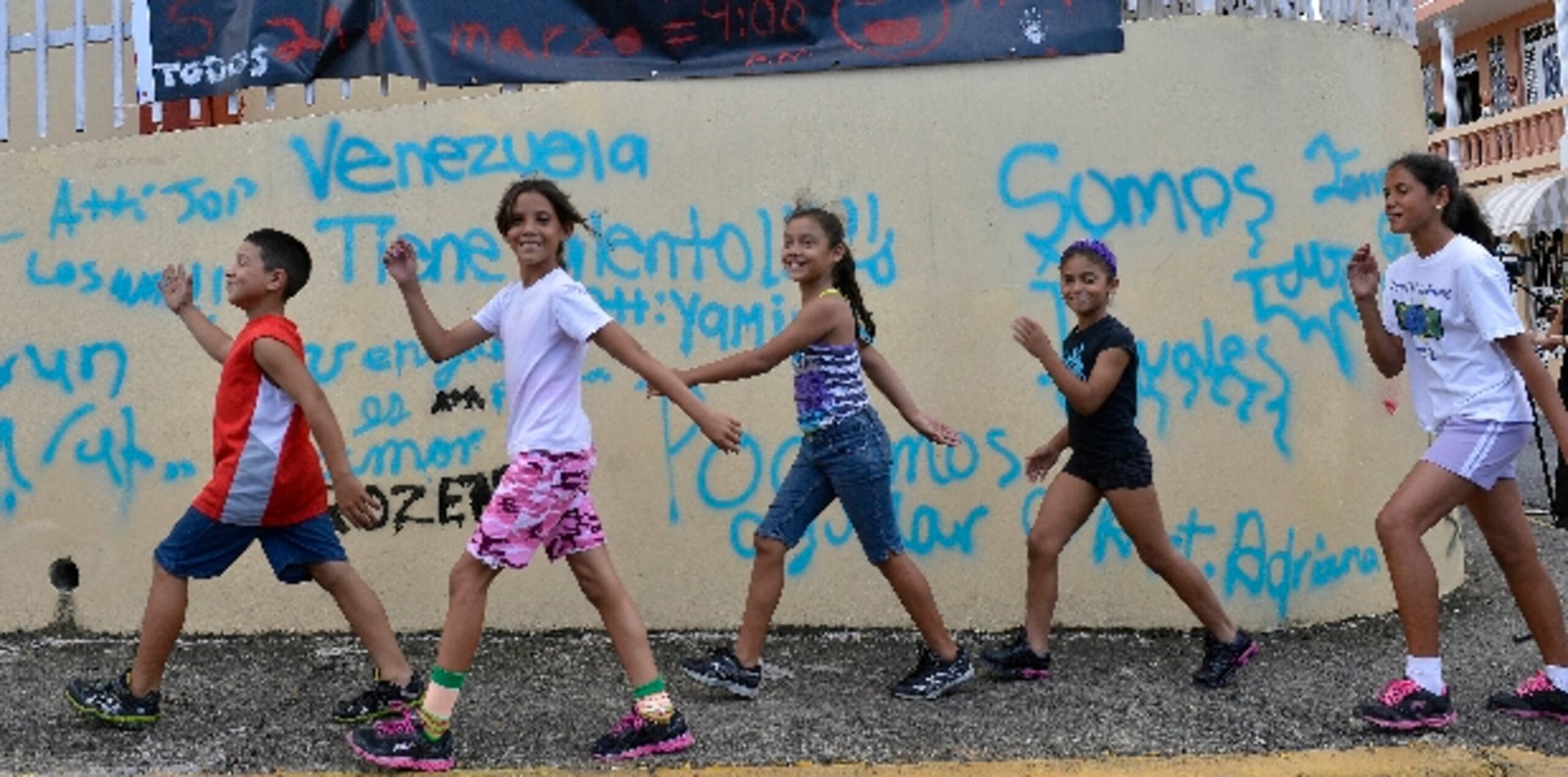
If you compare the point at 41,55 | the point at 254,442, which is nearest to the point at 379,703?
the point at 254,442

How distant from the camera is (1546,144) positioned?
56.7ft

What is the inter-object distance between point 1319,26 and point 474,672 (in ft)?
12.5

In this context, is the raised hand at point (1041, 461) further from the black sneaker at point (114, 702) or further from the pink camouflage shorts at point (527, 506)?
the black sneaker at point (114, 702)

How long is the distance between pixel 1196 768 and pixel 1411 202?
1.68m

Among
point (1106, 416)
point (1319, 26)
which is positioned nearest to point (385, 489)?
point (1106, 416)

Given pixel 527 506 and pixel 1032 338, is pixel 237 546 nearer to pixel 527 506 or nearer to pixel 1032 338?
pixel 527 506

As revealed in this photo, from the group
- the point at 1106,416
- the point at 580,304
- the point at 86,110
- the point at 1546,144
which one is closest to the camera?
the point at 580,304

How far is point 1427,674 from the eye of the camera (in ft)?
12.3

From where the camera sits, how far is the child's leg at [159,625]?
12.5 feet

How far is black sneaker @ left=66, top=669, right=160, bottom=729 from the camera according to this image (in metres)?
Answer: 3.80

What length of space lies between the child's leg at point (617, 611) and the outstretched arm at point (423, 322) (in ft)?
2.27

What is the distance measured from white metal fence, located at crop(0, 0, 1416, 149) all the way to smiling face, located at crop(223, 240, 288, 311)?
5.17ft

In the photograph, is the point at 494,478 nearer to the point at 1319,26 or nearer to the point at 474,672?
the point at 474,672

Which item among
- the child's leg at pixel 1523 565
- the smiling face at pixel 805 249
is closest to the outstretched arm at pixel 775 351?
the smiling face at pixel 805 249
